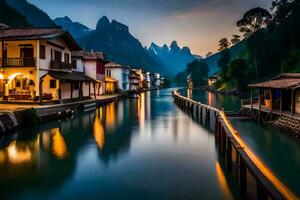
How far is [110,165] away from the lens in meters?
15.0

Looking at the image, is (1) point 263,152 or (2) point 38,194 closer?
(2) point 38,194

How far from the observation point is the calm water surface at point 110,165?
11359mm

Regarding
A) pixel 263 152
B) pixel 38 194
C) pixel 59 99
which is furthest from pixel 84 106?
pixel 38 194

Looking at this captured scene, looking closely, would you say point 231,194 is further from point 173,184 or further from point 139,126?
point 139,126

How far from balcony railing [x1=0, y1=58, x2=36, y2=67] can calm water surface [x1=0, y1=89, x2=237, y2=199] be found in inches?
409

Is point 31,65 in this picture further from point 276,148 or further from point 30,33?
point 276,148

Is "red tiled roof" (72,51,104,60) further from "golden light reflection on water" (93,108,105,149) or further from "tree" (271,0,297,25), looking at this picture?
"tree" (271,0,297,25)

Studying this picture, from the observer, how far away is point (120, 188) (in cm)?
1182

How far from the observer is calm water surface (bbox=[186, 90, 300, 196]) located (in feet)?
44.9

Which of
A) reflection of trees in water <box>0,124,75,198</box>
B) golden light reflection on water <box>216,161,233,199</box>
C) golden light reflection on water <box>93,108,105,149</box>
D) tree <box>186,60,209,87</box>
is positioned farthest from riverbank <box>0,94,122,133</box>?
tree <box>186,60,209,87</box>

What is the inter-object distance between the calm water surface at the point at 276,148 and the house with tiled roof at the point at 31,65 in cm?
2147

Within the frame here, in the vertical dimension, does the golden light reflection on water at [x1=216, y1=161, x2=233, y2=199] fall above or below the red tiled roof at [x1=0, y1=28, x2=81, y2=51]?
below

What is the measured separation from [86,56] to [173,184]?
156ft

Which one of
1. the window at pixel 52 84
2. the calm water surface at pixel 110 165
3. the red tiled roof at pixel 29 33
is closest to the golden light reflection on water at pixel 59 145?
the calm water surface at pixel 110 165
